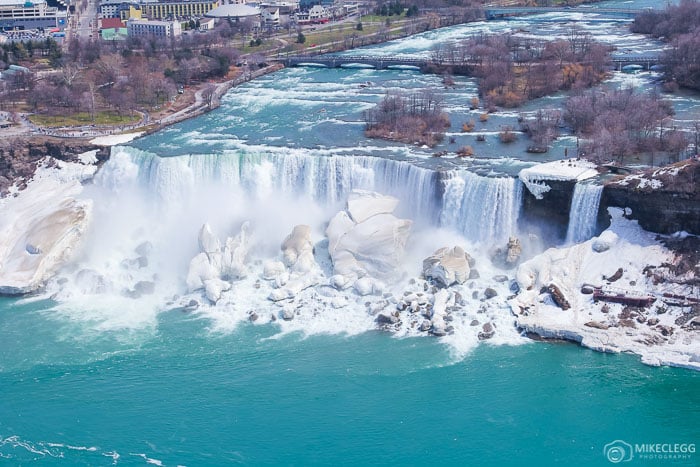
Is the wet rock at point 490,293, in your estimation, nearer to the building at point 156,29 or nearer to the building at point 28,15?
the building at point 156,29

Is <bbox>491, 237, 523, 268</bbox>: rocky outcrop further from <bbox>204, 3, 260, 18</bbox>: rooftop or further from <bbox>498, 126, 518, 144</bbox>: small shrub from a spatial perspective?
<bbox>204, 3, 260, 18</bbox>: rooftop

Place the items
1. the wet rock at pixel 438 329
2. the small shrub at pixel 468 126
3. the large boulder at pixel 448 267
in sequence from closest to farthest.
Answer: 1. the wet rock at pixel 438 329
2. the large boulder at pixel 448 267
3. the small shrub at pixel 468 126

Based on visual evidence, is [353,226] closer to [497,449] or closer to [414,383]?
[414,383]

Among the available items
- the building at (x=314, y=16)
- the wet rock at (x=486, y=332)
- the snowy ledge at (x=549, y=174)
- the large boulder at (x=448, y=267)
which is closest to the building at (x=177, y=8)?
the building at (x=314, y=16)

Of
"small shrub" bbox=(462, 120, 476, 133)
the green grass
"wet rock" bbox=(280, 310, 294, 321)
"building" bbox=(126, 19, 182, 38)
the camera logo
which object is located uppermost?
"building" bbox=(126, 19, 182, 38)

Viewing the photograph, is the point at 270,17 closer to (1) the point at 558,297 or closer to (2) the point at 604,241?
(2) the point at 604,241

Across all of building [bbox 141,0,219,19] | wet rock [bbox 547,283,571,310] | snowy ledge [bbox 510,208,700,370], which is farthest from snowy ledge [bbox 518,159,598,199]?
building [bbox 141,0,219,19]
